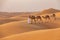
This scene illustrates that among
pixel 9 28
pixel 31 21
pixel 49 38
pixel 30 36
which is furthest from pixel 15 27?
pixel 49 38

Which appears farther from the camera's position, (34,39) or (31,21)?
(31,21)

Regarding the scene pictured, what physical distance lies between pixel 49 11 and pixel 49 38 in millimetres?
16015

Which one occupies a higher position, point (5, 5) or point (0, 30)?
point (5, 5)

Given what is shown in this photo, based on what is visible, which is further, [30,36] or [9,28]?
[9,28]

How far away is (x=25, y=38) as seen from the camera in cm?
575

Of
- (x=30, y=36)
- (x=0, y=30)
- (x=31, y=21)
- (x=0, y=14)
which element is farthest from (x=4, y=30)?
(x=0, y=14)

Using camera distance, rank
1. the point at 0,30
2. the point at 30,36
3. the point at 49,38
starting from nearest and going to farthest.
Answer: the point at 49,38 → the point at 30,36 → the point at 0,30

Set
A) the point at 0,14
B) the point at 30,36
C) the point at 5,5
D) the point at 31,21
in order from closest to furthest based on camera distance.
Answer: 1. the point at 30,36
2. the point at 31,21
3. the point at 5,5
4. the point at 0,14

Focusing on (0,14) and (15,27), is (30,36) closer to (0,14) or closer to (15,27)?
(15,27)

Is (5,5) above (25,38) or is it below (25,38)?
above

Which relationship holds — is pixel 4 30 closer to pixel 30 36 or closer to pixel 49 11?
pixel 30 36

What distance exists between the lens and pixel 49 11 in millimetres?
21359

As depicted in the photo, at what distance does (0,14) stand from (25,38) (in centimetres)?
1534

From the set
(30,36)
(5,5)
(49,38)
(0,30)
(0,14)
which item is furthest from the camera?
(0,14)
